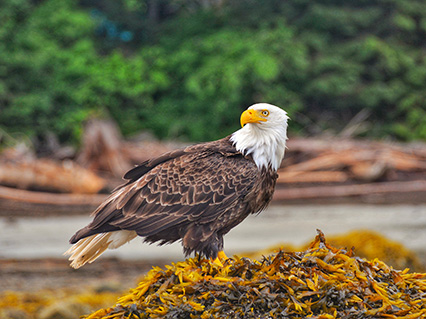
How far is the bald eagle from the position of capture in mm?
3922

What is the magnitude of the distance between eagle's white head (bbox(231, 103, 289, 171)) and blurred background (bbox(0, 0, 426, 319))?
651 cm

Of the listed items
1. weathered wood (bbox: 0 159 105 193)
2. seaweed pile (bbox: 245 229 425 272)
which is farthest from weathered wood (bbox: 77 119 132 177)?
seaweed pile (bbox: 245 229 425 272)

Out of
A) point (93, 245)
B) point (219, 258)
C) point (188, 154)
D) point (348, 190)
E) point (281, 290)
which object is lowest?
point (348, 190)

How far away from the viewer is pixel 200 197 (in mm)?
4023

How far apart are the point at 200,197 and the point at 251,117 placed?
55 centimetres

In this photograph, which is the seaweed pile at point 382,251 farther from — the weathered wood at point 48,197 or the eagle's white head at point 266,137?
the eagle's white head at point 266,137

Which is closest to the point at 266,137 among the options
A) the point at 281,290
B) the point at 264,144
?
the point at 264,144

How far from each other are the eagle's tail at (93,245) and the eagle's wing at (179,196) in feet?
0.40

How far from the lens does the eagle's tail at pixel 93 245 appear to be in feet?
13.0

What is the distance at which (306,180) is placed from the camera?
12.2 m

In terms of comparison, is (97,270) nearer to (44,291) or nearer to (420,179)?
(44,291)

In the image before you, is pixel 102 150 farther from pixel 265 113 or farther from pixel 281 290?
pixel 281 290

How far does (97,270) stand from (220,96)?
19.2ft

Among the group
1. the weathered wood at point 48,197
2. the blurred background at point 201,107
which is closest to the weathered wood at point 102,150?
the blurred background at point 201,107
